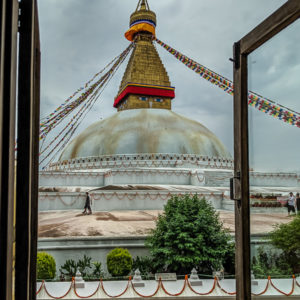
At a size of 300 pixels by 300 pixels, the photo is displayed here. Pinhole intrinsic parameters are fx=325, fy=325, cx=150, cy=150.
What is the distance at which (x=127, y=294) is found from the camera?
363 cm

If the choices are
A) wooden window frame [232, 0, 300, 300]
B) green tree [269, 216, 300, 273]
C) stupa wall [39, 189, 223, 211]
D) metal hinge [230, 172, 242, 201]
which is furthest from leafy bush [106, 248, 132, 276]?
stupa wall [39, 189, 223, 211]

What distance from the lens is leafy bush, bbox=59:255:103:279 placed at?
14.6 feet

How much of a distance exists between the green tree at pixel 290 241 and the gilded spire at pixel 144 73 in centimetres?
1566

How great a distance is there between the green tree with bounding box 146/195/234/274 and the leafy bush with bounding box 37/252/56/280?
1329mm

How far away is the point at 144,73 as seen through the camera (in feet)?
57.8

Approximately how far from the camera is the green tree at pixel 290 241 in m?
1.79

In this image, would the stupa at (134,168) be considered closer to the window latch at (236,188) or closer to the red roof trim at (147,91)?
the red roof trim at (147,91)

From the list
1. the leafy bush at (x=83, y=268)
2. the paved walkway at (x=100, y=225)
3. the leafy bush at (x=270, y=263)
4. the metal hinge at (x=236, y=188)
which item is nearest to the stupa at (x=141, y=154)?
the paved walkway at (x=100, y=225)

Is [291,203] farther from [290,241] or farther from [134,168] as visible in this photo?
[134,168]

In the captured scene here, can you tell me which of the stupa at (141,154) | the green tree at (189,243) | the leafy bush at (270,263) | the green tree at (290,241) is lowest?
the green tree at (189,243)

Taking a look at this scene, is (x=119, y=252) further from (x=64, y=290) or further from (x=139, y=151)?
(x=139, y=151)

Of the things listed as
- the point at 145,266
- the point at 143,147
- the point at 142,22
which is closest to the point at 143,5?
the point at 142,22

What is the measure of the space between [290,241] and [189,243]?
8.39 ft

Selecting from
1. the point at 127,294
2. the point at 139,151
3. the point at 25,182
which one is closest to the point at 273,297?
the point at 127,294
